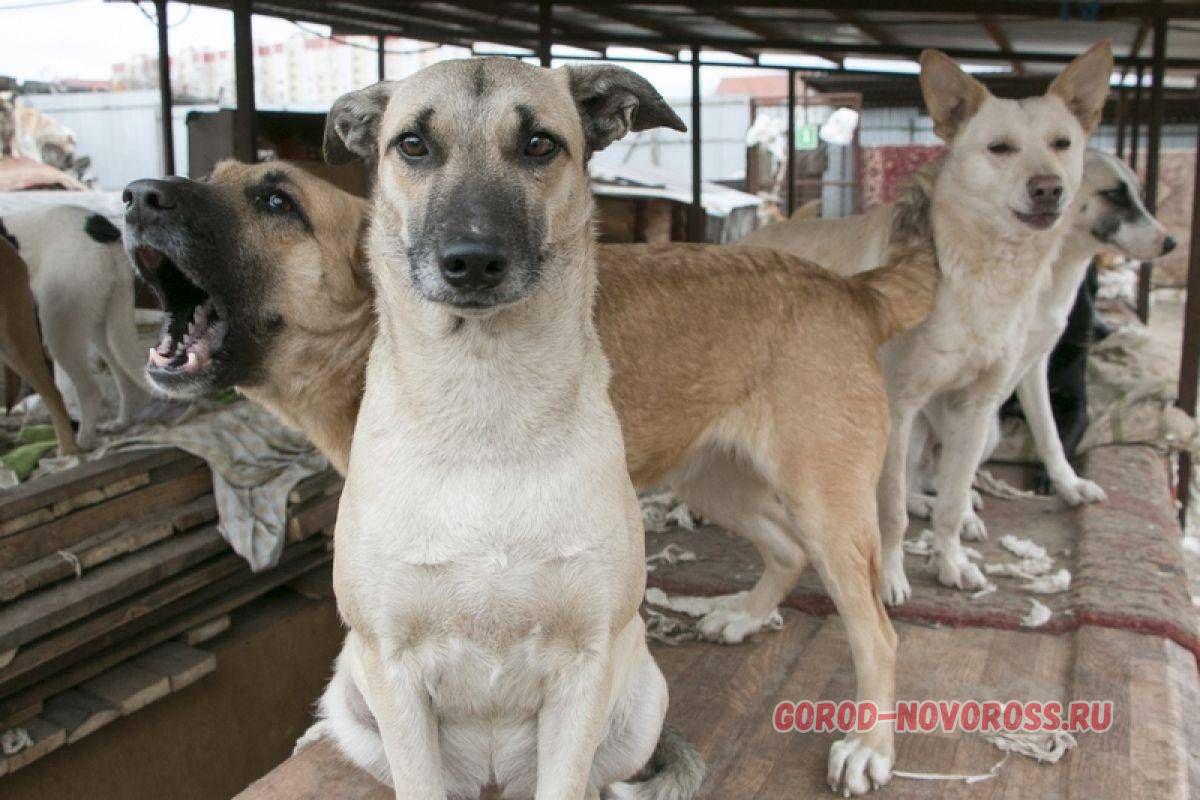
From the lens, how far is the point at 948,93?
418 centimetres

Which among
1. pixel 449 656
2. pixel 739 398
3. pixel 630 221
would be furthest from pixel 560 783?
pixel 630 221

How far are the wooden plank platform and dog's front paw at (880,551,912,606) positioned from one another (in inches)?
5.6

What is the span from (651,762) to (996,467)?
3.98 meters

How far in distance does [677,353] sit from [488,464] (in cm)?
110

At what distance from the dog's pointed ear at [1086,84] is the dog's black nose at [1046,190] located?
1.77 feet

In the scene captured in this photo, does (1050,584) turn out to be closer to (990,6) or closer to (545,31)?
(990,6)

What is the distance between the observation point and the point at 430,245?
6.13 feet

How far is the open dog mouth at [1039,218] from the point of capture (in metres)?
3.89

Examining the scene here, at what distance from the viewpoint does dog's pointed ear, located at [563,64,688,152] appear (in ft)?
7.36

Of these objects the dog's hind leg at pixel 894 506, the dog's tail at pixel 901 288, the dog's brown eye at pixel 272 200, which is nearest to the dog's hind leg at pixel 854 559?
the dog's tail at pixel 901 288

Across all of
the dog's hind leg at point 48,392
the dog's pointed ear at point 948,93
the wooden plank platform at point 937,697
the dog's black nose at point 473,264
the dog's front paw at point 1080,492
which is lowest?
the wooden plank platform at point 937,697

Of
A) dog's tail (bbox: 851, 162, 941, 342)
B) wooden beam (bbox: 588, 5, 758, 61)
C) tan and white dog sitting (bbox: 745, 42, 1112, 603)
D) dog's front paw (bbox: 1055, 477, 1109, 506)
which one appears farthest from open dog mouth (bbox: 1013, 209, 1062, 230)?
wooden beam (bbox: 588, 5, 758, 61)

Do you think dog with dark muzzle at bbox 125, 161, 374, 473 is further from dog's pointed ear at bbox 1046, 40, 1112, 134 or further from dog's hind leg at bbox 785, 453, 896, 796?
dog's pointed ear at bbox 1046, 40, 1112, 134

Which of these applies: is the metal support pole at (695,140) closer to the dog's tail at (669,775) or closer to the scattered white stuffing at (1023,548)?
the scattered white stuffing at (1023,548)
